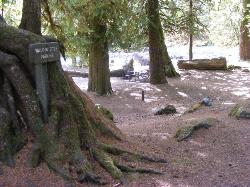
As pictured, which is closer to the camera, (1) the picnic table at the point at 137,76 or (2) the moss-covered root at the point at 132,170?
(2) the moss-covered root at the point at 132,170

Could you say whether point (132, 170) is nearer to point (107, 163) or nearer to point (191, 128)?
point (107, 163)

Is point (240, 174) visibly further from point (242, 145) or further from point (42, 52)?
point (42, 52)

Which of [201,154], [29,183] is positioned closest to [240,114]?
[201,154]

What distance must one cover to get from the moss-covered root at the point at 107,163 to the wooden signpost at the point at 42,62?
2.95 feet

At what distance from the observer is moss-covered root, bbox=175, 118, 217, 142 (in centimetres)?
896

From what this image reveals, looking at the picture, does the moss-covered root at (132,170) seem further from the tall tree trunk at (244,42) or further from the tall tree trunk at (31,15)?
the tall tree trunk at (244,42)

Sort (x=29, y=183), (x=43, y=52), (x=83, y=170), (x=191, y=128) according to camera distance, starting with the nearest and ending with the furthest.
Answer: (x=29, y=183), (x=83, y=170), (x=43, y=52), (x=191, y=128)

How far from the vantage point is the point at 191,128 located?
30.4ft

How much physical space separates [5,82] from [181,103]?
1181 cm

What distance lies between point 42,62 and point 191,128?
4056mm

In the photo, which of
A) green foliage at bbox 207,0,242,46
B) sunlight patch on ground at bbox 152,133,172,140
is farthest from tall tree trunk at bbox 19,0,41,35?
green foliage at bbox 207,0,242,46

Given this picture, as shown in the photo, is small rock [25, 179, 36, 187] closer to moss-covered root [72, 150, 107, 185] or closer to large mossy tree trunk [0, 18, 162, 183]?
large mossy tree trunk [0, 18, 162, 183]

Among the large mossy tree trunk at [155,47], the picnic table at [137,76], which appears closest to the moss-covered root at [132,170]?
the large mossy tree trunk at [155,47]

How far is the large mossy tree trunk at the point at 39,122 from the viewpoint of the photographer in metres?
6.08
